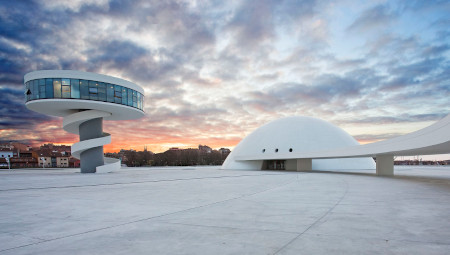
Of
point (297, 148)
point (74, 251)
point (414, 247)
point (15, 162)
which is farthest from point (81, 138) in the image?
point (15, 162)

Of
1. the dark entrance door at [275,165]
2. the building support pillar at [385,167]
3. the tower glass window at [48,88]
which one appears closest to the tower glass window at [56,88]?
the tower glass window at [48,88]

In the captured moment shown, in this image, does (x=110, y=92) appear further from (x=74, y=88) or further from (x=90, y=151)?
(x=90, y=151)

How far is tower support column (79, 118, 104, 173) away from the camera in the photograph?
130 ft

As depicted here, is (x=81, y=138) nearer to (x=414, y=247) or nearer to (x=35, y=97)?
(x=35, y=97)

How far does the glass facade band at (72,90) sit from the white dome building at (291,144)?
79.5 feet

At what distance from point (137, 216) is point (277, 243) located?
15.5ft

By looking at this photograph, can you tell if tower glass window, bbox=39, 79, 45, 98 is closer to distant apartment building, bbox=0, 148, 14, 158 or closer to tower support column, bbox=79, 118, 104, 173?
tower support column, bbox=79, 118, 104, 173

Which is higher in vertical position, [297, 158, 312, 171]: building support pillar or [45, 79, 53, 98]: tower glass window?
[45, 79, 53, 98]: tower glass window

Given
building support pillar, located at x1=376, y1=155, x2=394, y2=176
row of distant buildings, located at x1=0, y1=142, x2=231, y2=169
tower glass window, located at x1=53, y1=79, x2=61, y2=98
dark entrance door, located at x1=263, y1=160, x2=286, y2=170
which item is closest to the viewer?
building support pillar, located at x1=376, y1=155, x2=394, y2=176


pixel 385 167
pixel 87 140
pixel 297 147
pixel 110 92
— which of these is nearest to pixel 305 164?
pixel 297 147

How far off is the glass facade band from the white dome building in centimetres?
2423

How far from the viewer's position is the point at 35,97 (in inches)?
1443

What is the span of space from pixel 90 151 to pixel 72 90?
29.7 feet

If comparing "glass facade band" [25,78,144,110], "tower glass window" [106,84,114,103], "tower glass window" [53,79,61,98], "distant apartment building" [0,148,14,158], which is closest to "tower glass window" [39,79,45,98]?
"glass facade band" [25,78,144,110]
